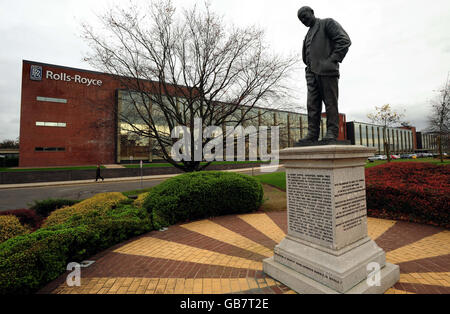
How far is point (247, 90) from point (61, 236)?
9.52 m

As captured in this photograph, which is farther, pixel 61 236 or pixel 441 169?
pixel 441 169

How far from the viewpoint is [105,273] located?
145 inches

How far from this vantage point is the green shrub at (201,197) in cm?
653

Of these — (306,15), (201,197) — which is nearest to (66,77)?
(201,197)

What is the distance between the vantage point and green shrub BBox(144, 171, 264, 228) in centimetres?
653

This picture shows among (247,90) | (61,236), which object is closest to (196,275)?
(61,236)

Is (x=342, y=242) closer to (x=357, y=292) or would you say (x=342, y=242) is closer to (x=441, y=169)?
(x=357, y=292)

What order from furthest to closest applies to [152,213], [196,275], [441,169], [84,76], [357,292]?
1. [84,76]
2. [441,169]
3. [152,213]
4. [196,275]
5. [357,292]

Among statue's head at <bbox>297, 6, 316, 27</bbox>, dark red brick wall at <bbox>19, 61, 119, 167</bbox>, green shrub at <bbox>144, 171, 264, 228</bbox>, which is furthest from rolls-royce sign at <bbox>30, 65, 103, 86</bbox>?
statue's head at <bbox>297, 6, 316, 27</bbox>

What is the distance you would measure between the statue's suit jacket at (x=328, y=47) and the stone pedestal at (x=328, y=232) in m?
1.47

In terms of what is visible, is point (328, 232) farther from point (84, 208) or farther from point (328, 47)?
point (84, 208)

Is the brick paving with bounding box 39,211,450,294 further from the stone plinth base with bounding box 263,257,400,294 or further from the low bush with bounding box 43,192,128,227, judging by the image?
the low bush with bounding box 43,192,128,227

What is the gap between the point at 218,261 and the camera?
401 cm
